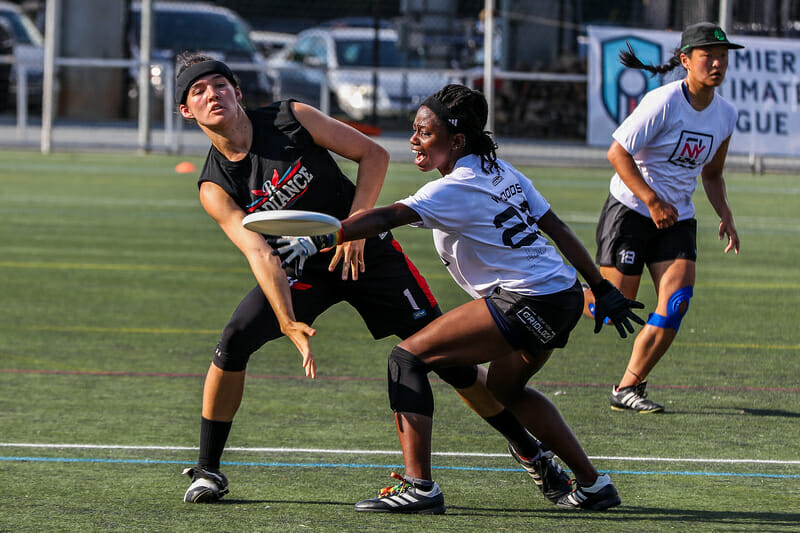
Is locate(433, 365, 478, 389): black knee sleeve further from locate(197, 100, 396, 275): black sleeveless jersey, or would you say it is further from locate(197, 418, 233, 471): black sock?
locate(197, 418, 233, 471): black sock

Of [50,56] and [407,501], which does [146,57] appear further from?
[407,501]

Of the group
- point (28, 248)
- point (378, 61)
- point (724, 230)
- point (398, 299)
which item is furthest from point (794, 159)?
point (398, 299)

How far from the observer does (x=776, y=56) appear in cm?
1905

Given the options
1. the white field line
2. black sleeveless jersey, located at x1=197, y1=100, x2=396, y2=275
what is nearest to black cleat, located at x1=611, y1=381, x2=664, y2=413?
the white field line

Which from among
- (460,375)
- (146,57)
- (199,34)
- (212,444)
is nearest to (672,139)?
(460,375)

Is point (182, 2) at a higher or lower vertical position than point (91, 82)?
higher

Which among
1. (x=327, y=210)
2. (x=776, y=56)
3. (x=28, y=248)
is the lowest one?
(x=28, y=248)

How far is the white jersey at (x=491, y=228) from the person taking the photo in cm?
495

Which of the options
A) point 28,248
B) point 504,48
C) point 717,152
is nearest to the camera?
point 717,152

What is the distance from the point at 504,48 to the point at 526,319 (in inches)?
795

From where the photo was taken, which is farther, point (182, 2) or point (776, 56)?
point (182, 2)

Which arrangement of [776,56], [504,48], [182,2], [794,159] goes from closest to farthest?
[776,56]
[794,159]
[504,48]
[182,2]

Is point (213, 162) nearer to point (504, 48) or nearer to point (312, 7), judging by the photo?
point (504, 48)

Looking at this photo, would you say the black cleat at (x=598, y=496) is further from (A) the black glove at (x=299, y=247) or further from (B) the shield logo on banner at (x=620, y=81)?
(B) the shield logo on banner at (x=620, y=81)
